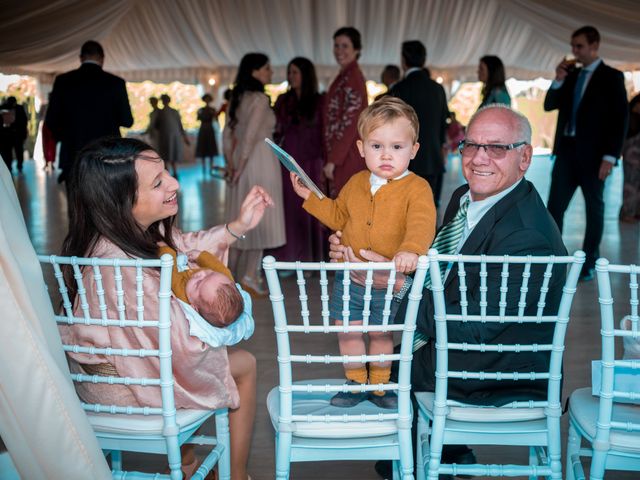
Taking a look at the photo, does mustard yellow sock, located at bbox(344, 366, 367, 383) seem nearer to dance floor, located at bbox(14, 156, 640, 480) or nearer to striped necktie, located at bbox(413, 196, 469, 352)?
striped necktie, located at bbox(413, 196, 469, 352)

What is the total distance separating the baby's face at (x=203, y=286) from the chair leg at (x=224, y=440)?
1.25 ft

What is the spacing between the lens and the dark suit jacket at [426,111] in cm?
550

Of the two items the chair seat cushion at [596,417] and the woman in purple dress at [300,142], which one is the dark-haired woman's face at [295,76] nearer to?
the woman in purple dress at [300,142]

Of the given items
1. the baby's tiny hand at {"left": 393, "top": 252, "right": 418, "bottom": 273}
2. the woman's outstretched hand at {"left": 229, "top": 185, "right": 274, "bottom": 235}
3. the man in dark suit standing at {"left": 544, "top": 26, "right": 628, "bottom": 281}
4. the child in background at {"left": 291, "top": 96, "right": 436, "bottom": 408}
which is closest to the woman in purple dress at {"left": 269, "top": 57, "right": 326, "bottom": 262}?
the man in dark suit standing at {"left": 544, "top": 26, "right": 628, "bottom": 281}

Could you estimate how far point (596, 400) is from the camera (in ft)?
6.89

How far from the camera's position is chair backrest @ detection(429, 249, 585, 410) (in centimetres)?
186

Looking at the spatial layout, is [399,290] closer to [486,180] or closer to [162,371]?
[486,180]

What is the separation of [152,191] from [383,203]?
2.49 feet

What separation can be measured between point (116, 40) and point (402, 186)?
50.1 ft

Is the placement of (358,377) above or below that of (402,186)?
below

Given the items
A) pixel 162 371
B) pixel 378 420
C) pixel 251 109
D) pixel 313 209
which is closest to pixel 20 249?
pixel 162 371

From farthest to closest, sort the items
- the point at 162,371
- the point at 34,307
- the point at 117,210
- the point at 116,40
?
the point at 116,40 → the point at 117,210 → the point at 162,371 → the point at 34,307

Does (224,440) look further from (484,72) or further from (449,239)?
(484,72)

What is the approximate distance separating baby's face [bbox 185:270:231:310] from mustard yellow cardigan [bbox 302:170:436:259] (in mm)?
611
